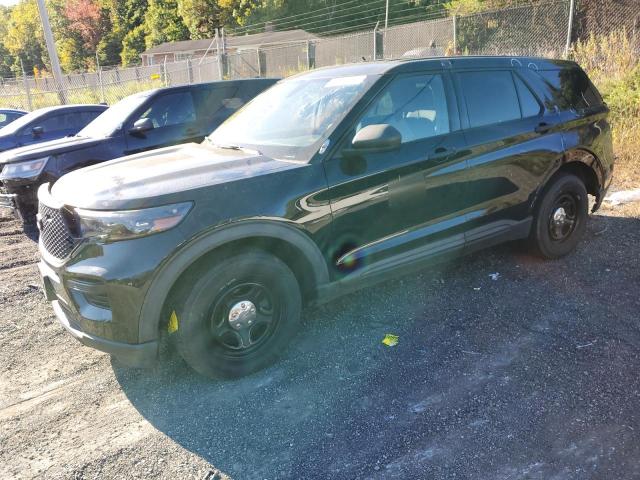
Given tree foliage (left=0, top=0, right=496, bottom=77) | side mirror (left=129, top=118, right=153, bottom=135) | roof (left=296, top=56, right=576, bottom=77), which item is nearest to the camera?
roof (left=296, top=56, right=576, bottom=77)

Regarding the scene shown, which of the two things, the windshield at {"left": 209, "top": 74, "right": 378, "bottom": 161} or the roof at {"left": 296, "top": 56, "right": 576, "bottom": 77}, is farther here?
the roof at {"left": 296, "top": 56, "right": 576, "bottom": 77}

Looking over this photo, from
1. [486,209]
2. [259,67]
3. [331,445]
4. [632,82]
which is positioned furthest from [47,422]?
[259,67]

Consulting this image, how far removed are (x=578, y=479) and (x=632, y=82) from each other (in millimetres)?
8552

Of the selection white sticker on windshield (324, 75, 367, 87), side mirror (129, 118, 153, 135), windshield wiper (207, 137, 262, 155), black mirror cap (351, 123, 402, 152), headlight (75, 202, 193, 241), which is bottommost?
headlight (75, 202, 193, 241)

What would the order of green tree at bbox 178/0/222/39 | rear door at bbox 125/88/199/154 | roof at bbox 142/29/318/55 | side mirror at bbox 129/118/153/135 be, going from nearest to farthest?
side mirror at bbox 129/118/153/135 → rear door at bbox 125/88/199/154 → roof at bbox 142/29/318/55 → green tree at bbox 178/0/222/39

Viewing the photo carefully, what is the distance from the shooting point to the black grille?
2799mm

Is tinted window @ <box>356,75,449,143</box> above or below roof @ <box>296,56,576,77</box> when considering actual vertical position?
below

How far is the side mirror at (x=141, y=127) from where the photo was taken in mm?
6605

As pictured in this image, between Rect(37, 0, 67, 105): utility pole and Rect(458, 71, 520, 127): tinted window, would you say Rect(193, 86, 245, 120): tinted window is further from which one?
Rect(37, 0, 67, 105): utility pole

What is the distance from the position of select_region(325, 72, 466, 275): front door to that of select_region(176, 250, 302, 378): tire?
1.47 feet

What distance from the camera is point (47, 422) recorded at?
282cm

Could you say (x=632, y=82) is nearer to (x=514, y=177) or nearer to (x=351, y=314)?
(x=514, y=177)

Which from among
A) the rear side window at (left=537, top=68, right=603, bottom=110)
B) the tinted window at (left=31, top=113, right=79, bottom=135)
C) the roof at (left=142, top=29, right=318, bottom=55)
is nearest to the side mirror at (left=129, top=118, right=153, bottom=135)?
the tinted window at (left=31, top=113, right=79, bottom=135)

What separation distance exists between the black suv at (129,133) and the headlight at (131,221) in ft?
14.2
